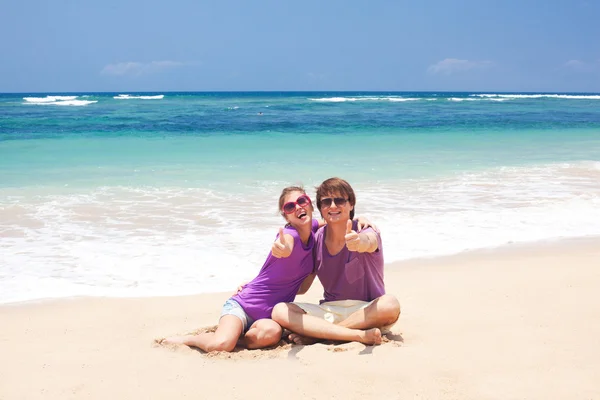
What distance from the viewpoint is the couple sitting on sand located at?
3.66 meters

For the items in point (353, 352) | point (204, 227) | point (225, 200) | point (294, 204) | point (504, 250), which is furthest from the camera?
point (225, 200)

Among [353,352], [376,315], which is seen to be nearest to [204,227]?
[376,315]

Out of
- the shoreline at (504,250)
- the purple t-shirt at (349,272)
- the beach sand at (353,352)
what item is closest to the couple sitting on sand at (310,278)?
the purple t-shirt at (349,272)

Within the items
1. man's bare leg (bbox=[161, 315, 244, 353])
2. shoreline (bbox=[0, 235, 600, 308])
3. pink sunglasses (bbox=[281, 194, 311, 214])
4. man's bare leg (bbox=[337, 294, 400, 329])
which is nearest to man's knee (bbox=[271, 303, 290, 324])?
man's bare leg (bbox=[161, 315, 244, 353])

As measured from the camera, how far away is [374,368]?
3.22m

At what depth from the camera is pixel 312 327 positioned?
370 centimetres

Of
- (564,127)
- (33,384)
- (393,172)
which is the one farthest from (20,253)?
(564,127)

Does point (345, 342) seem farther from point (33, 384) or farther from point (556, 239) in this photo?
point (556, 239)

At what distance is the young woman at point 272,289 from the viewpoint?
12.0 feet

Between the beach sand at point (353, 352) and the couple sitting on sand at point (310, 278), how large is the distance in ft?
0.36

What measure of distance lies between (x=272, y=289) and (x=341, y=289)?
1.53 feet

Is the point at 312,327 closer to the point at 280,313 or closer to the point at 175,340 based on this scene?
the point at 280,313

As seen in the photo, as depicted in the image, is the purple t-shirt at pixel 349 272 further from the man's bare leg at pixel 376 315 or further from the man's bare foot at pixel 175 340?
the man's bare foot at pixel 175 340

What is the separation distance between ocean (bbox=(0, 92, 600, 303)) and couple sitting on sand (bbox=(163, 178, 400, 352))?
3.91 ft
